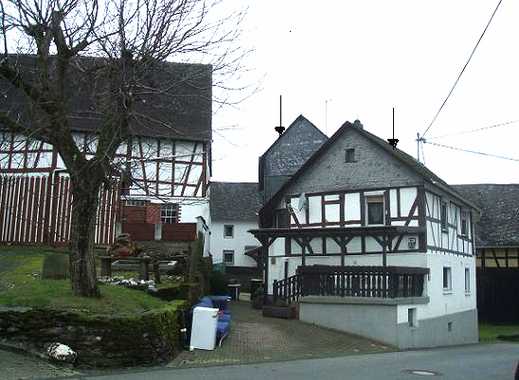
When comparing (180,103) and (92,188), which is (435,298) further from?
(92,188)

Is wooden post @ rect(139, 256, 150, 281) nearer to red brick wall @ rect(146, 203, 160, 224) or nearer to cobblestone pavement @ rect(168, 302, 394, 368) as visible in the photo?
cobblestone pavement @ rect(168, 302, 394, 368)

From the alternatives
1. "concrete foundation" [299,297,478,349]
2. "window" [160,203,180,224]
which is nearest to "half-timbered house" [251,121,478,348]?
"concrete foundation" [299,297,478,349]

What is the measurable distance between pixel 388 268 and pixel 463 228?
10921 millimetres

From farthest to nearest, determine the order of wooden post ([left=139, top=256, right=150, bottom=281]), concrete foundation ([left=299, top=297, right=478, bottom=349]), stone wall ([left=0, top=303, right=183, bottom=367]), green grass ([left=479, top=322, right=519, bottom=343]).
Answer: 1. green grass ([left=479, top=322, right=519, bottom=343])
2. concrete foundation ([left=299, top=297, right=478, bottom=349])
3. wooden post ([left=139, top=256, right=150, bottom=281])
4. stone wall ([left=0, top=303, right=183, bottom=367])

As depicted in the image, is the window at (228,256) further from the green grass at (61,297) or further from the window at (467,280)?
the green grass at (61,297)

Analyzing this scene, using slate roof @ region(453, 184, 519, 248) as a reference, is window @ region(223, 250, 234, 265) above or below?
below

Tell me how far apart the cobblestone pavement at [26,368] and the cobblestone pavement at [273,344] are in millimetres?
2379

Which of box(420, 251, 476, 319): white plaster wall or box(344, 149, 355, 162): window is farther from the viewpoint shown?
box(344, 149, 355, 162): window

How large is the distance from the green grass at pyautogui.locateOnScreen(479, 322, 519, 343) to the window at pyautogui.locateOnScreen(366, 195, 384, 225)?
303 inches

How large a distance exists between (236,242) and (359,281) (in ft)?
104

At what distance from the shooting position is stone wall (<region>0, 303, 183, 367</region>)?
11.8 meters

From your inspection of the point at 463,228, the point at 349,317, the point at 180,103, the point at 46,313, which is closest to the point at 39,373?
the point at 46,313

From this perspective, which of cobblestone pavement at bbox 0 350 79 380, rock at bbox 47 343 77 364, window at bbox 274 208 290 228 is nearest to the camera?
cobblestone pavement at bbox 0 350 79 380

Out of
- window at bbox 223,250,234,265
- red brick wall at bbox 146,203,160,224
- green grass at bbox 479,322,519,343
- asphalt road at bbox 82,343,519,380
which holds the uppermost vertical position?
red brick wall at bbox 146,203,160,224
